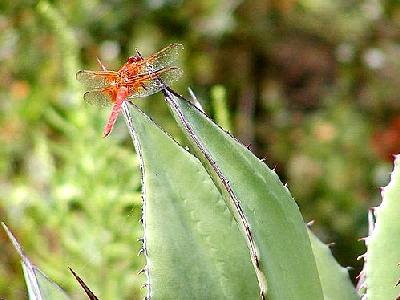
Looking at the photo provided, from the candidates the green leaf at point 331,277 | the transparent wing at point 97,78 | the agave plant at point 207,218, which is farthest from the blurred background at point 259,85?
the agave plant at point 207,218

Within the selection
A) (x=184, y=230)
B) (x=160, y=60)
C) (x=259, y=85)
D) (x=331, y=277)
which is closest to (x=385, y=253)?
(x=331, y=277)

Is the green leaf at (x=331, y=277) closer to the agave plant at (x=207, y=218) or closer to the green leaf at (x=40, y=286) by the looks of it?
the agave plant at (x=207, y=218)

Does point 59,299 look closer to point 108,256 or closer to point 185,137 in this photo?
point 185,137

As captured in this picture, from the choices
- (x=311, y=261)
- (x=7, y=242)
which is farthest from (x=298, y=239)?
(x=7, y=242)

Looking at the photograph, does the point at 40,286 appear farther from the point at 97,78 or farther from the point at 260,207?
the point at 97,78

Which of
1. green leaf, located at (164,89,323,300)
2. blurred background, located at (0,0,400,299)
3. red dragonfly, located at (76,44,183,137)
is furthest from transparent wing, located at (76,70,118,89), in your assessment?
blurred background, located at (0,0,400,299)
